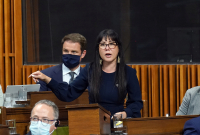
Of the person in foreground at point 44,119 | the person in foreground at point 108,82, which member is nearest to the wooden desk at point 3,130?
the person in foreground at point 44,119

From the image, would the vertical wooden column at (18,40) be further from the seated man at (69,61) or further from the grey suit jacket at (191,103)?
the grey suit jacket at (191,103)

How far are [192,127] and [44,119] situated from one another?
971 millimetres

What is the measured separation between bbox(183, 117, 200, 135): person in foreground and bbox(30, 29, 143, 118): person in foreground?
0.51 metres

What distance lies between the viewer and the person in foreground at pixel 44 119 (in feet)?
7.44

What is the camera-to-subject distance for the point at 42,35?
5.27 m

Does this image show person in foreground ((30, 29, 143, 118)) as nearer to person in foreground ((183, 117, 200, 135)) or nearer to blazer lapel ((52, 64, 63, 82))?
person in foreground ((183, 117, 200, 135))

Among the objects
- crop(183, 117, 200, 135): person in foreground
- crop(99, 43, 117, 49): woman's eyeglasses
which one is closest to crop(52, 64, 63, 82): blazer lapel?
crop(99, 43, 117, 49): woman's eyeglasses

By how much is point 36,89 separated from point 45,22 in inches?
A: 88.1

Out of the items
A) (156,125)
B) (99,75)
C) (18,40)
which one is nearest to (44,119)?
(99,75)

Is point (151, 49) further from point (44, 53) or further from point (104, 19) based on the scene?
point (44, 53)

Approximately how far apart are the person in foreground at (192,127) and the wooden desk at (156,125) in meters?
0.08

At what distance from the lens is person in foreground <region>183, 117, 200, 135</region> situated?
85.2 inches

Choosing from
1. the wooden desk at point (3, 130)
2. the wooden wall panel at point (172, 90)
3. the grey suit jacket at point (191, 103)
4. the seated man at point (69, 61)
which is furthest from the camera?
the wooden wall panel at point (172, 90)

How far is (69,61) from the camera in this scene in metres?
3.65
